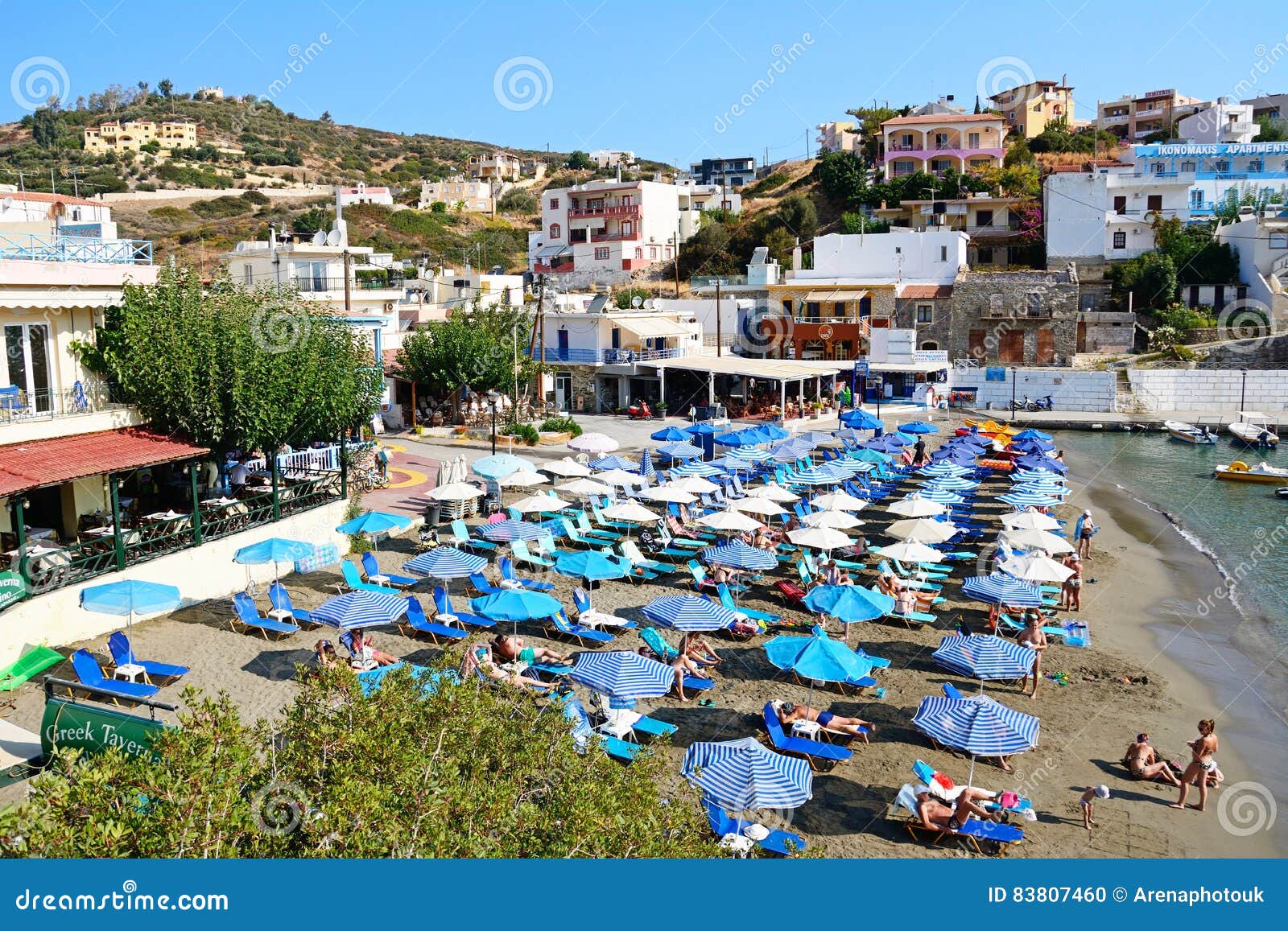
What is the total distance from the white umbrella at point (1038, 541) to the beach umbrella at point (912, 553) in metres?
1.74

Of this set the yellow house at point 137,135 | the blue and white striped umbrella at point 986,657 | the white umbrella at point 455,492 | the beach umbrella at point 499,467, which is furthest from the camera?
the yellow house at point 137,135

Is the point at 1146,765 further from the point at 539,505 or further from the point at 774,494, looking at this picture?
the point at 539,505

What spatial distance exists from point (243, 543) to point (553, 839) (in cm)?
1520

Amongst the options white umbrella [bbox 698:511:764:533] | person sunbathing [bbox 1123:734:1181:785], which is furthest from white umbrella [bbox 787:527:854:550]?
person sunbathing [bbox 1123:734:1181:785]

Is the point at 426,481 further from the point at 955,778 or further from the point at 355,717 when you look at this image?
the point at 355,717

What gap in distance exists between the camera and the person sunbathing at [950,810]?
35.3 feet

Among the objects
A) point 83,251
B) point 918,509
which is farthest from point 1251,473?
point 83,251

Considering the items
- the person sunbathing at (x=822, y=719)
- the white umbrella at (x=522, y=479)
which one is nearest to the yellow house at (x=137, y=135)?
the white umbrella at (x=522, y=479)

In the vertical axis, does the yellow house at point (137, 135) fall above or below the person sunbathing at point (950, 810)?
above

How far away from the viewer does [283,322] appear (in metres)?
20.8

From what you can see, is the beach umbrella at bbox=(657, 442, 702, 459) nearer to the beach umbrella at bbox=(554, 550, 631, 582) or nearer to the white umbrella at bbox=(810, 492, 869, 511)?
the white umbrella at bbox=(810, 492, 869, 511)

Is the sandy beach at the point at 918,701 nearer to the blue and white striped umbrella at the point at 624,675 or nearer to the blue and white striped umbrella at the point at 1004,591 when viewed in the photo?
the blue and white striped umbrella at the point at 624,675

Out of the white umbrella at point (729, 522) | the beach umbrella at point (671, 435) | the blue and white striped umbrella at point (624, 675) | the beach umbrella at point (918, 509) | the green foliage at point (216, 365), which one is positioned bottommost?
the blue and white striped umbrella at point (624, 675)

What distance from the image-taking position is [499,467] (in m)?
24.8
